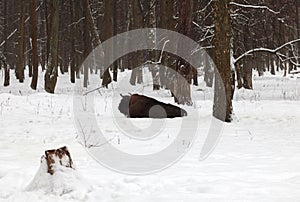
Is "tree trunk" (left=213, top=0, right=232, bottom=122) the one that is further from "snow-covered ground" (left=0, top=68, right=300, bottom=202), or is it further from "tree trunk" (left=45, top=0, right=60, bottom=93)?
"tree trunk" (left=45, top=0, right=60, bottom=93)

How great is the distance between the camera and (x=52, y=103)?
12219 millimetres

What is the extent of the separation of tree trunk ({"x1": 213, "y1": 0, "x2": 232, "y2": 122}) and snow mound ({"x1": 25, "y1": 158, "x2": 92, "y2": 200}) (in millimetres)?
5563

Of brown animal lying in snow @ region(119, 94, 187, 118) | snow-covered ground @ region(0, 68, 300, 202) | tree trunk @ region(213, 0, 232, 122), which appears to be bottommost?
snow-covered ground @ region(0, 68, 300, 202)

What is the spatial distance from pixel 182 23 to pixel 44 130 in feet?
17.8

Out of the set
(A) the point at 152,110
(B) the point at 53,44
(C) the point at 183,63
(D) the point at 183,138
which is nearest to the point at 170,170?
(D) the point at 183,138

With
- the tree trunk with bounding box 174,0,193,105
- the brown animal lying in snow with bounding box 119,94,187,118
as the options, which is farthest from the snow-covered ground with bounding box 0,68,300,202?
the tree trunk with bounding box 174,0,193,105

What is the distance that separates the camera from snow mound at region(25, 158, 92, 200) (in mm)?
4027

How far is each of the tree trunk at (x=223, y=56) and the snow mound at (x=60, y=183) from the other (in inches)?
219

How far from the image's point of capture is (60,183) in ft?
13.5

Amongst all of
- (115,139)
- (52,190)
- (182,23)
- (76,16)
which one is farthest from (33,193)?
(76,16)

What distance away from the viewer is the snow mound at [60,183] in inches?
159

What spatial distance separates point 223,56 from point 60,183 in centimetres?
595

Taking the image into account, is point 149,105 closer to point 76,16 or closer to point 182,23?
point 182,23

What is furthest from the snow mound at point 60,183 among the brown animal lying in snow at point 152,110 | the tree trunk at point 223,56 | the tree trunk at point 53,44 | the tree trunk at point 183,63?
the tree trunk at point 53,44
